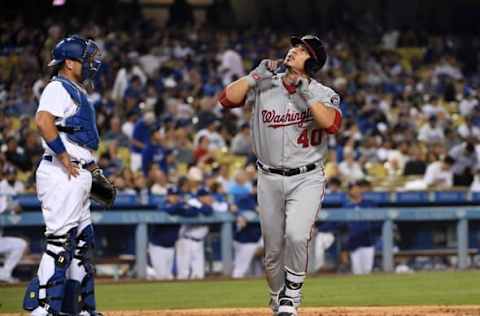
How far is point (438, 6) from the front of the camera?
29844 millimetres

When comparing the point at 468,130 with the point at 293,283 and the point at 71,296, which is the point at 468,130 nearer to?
the point at 293,283

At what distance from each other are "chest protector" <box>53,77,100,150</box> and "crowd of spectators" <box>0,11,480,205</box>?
23.7ft

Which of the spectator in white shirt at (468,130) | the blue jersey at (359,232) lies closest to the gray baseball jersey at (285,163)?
the blue jersey at (359,232)

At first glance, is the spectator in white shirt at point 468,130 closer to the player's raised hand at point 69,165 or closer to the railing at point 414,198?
the railing at point 414,198

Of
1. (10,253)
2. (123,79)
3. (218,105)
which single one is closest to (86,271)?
(10,253)

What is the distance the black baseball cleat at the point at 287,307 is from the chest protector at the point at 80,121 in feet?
5.25

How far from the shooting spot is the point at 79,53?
7586mm

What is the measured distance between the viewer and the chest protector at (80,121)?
748cm

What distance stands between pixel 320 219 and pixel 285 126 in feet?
25.6

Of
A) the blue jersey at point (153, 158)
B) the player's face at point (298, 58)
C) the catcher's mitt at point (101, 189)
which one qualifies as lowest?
the blue jersey at point (153, 158)

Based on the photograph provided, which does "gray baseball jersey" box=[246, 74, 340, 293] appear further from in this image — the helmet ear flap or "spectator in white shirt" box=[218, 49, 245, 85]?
"spectator in white shirt" box=[218, 49, 245, 85]

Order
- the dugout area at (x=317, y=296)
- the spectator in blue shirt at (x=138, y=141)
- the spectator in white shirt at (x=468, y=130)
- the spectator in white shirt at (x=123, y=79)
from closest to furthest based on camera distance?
the dugout area at (x=317, y=296) < the spectator in blue shirt at (x=138, y=141) < the spectator in white shirt at (x=468, y=130) < the spectator in white shirt at (x=123, y=79)

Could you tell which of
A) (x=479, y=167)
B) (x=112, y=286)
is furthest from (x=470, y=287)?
(x=479, y=167)

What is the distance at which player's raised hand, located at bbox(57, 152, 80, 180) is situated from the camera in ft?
23.9
